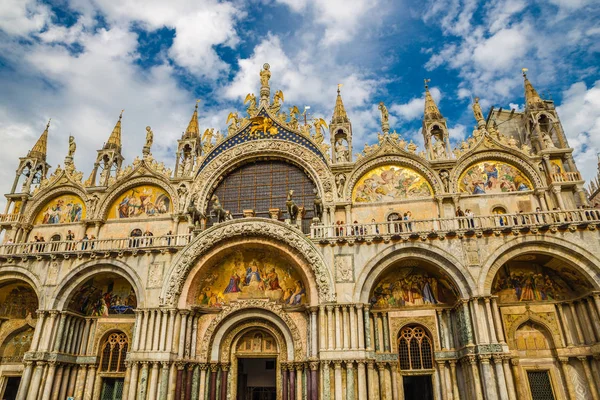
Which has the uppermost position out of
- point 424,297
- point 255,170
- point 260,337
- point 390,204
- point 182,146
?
point 182,146

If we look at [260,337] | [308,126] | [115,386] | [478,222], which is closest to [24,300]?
[115,386]

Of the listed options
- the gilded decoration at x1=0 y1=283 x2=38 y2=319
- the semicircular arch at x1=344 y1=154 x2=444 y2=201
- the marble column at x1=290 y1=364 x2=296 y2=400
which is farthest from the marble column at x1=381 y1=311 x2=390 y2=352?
the gilded decoration at x1=0 y1=283 x2=38 y2=319

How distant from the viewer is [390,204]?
787 inches

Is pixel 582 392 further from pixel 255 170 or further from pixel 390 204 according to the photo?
pixel 255 170

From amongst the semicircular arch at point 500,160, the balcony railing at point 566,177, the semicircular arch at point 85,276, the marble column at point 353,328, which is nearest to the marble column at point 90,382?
the semicircular arch at point 85,276

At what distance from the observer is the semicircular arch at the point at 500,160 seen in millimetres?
19203

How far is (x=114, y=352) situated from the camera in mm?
19359

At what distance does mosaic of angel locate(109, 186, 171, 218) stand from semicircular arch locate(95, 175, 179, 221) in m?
0.20

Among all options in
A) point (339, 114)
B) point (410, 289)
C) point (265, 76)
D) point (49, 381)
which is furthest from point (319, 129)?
point (49, 381)

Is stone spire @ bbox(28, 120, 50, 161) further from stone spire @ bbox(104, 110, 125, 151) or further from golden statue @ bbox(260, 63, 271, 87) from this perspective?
golden statue @ bbox(260, 63, 271, 87)

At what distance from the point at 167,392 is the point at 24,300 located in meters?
10.4

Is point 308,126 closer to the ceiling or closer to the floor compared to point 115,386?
closer to the ceiling

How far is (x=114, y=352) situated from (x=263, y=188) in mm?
11038

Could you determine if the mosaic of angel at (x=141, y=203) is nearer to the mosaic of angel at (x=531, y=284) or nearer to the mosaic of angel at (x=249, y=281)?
the mosaic of angel at (x=249, y=281)
